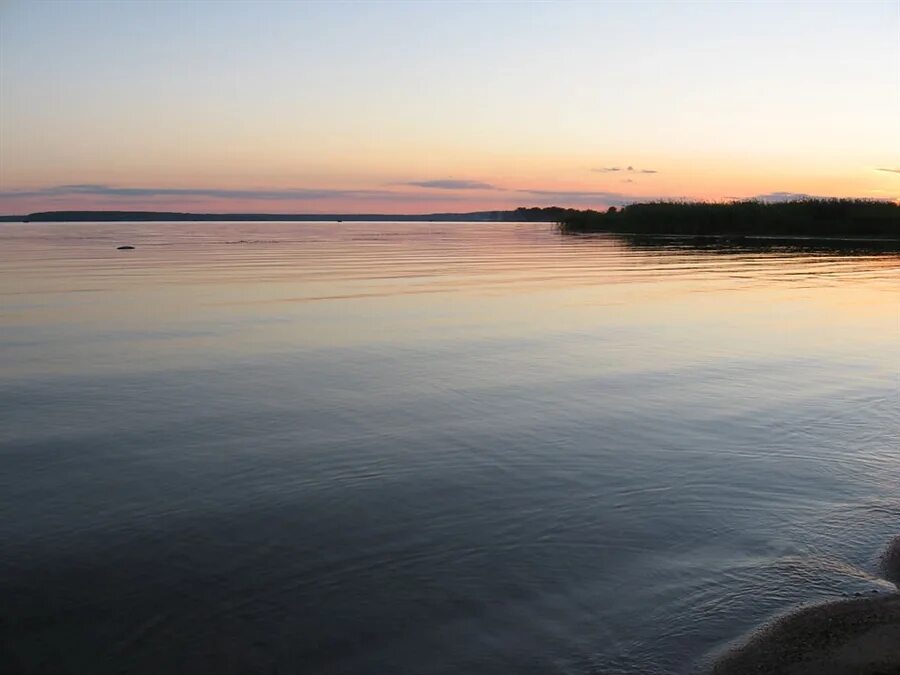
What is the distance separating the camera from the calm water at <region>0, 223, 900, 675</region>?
657cm

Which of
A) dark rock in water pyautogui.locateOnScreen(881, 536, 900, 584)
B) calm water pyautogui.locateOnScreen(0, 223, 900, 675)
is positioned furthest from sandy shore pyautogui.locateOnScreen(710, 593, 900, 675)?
dark rock in water pyautogui.locateOnScreen(881, 536, 900, 584)

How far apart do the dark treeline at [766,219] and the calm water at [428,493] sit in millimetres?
75440

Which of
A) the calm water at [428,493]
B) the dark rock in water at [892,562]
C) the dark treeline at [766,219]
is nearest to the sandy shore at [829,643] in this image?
the calm water at [428,493]

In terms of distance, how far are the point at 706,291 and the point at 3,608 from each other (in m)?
31.5

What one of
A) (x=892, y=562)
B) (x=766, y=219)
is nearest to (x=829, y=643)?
(x=892, y=562)

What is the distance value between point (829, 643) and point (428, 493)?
498 cm

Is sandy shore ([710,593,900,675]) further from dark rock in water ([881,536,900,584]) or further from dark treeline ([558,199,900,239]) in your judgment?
dark treeline ([558,199,900,239])

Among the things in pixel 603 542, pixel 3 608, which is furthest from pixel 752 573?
pixel 3 608

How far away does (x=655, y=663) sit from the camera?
605 cm

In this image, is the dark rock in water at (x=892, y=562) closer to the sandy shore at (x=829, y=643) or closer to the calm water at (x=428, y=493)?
the calm water at (x=428, y=493)

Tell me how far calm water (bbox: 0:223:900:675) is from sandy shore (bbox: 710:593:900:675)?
0.30 m

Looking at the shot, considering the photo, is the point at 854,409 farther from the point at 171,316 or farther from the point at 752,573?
the point at 171,316

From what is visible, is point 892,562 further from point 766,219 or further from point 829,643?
point 766,219

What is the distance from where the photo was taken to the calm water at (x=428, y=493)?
657cm
